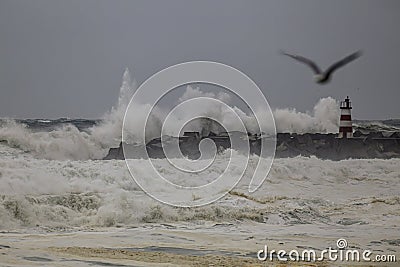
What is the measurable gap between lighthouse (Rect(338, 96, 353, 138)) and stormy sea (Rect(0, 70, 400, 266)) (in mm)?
2068

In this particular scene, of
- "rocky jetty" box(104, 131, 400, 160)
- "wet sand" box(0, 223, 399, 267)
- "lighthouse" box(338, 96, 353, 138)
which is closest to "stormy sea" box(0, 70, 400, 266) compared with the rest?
"wet sand" box(0, 223, 399, 267)

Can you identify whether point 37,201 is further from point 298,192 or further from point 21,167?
point 298,192

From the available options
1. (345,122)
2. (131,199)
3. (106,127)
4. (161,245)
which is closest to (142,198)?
(131,199)

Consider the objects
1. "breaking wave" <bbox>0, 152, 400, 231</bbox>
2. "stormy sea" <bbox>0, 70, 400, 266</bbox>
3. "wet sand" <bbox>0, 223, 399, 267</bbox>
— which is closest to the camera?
"wet sand" <bbox>0, 223, 399, 267</bbox>

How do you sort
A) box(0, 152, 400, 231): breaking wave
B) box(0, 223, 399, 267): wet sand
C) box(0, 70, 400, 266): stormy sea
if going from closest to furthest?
1. box(0, 223, 399, 267): wet sand
2. box(0, 70, 400, 266): stormy sea
3. box(0, 152, 400, 231): breaking wave

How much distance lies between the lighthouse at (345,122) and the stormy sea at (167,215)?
2.07 metres

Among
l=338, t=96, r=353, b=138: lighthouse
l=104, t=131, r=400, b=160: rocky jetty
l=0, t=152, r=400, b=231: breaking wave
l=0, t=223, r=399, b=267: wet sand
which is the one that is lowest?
l=0, t=223, r=399, b=267: wet sand

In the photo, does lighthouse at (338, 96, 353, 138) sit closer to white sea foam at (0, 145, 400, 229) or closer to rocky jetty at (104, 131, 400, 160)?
rocky jetty at (104, 131, 400, 160)

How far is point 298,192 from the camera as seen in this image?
43.6 feet

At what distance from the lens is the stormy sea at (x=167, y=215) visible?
7285mm

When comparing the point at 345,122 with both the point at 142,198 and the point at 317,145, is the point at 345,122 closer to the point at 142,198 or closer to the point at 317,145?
the point at 317,145

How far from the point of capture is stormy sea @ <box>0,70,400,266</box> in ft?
23.9

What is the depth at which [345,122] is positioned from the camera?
19.5 m

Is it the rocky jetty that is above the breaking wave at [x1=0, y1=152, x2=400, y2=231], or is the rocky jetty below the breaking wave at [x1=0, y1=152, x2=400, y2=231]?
above
